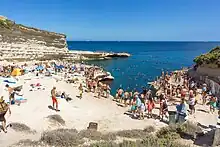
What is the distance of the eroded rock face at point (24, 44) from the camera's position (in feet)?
194

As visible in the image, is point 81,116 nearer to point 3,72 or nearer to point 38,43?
point 3,72

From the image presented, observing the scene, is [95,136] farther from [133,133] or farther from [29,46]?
[29,46]

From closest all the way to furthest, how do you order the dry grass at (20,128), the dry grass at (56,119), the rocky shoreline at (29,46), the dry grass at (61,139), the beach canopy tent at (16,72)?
the dry grass at (61,139) < the dry grass at (20,128) < the dry grass at (56,119) < the beach canopy tent at (16,72) < the rocky shoreline at (29,46)

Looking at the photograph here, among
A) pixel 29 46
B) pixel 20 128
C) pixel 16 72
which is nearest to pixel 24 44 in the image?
pixel 29 46

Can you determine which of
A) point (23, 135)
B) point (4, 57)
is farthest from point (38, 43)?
point (23, 135)

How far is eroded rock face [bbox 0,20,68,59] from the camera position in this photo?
194 ft

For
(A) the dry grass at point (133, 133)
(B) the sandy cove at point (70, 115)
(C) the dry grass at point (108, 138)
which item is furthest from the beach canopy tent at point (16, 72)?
(A) the dry grass at point (133, 133)

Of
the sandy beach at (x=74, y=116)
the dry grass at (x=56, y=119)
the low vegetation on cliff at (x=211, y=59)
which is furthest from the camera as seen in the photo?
the low vegetation on cliff at (x=211, y=59)

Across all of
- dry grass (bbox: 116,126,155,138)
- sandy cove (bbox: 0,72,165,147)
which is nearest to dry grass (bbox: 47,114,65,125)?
sandy cove (bbox: 0,72,165,147)

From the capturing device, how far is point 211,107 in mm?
20594

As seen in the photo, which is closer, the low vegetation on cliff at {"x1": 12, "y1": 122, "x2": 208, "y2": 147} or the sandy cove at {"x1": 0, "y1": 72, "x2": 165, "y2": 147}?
the low vegetation on cliff at {"x1": 12, "y1": 122, "x2": 208, "y2": 147}

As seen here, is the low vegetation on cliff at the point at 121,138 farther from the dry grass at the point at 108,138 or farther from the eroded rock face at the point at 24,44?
the eroded rock face at the point at 24,44

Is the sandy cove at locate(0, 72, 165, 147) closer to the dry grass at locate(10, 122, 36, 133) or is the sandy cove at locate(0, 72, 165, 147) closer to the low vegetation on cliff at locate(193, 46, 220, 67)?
the dry grass at locate(10, 122, 36, 133)

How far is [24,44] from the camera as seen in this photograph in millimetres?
67375
